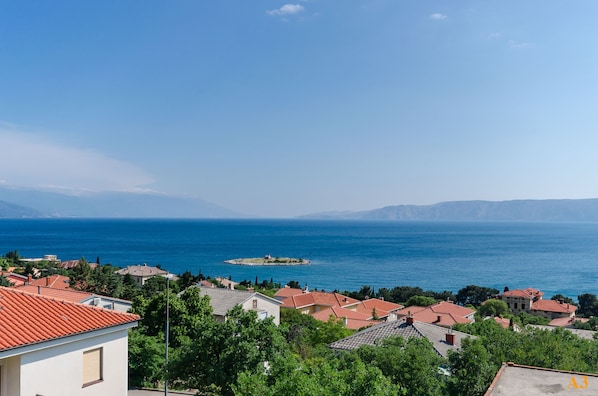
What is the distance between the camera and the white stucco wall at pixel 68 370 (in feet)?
29.2

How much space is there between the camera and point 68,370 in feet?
32.0

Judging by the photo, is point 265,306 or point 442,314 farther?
point 442,314

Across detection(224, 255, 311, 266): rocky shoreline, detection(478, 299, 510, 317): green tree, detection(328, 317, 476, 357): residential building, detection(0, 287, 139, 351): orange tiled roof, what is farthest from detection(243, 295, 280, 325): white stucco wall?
detection(224, 255, 311, 266): rocky shoreline

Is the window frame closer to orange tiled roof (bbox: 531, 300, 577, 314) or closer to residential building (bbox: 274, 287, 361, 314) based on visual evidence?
residential building (bbox: 274, 287, 361, 314)

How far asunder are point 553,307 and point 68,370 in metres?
79.0

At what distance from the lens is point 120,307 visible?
3575 centimetres

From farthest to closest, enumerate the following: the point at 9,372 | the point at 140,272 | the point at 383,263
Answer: the point at 383,263
the point at 140,272
the point at 9,372

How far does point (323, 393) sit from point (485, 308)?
64729 mm

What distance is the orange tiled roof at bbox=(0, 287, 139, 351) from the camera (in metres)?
9.05

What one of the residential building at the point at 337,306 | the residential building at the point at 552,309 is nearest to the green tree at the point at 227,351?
the residential building at the point at 337,306

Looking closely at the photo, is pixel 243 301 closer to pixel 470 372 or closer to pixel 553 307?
pixel 470 372

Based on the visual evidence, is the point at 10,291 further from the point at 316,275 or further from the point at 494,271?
the point at 494,271

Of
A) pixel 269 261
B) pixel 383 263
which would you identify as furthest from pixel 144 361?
pixel 269 261

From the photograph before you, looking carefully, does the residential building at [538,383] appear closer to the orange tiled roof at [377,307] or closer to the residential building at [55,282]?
the orange tiled roof at [377,307]
